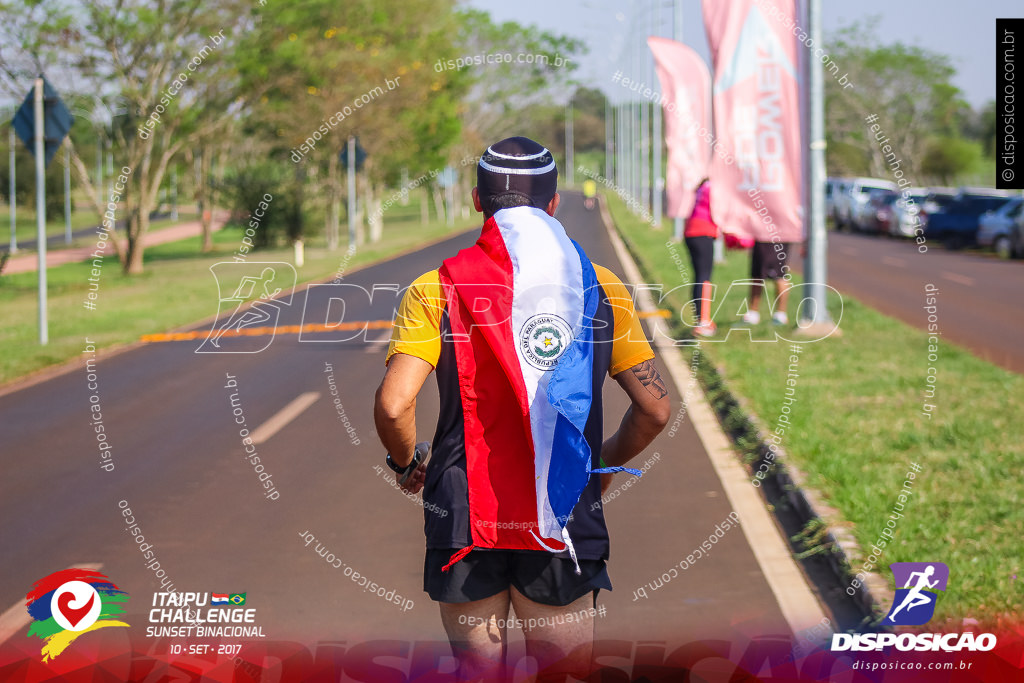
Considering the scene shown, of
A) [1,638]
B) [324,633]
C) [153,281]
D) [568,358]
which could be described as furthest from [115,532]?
[153,281]

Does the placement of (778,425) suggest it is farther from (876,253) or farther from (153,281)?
(876,253)

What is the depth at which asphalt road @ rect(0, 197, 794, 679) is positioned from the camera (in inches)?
194

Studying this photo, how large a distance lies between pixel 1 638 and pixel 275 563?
4.35 feet

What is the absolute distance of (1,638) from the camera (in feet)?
15.1

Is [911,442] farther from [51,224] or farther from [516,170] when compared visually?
[51,224]

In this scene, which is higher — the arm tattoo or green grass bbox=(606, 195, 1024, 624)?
the arm tattoo

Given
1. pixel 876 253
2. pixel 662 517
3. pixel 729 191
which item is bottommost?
pixel 876 253

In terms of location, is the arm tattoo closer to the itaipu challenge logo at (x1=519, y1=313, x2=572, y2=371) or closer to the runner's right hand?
the itaipu challenge logo at (x1=519, y1=313, x2=572, y2=371)

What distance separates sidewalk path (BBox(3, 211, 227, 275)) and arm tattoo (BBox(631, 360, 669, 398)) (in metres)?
20.7

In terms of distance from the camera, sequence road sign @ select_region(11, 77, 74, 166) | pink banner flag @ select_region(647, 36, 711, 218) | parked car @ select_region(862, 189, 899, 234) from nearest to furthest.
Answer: road sign @ select_region(11, 77, 74, 166) → pink banner flag @ select_region(647, 36, 711, 218) → parked car @ select_region(862, 189, 899, 234)

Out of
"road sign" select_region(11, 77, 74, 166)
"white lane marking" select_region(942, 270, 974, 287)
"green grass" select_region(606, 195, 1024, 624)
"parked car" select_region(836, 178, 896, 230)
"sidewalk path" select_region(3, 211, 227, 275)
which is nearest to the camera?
"green grass" select_region(606, 195, 1024, 624)

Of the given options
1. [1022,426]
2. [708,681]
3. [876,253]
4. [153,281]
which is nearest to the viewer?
[708,681]

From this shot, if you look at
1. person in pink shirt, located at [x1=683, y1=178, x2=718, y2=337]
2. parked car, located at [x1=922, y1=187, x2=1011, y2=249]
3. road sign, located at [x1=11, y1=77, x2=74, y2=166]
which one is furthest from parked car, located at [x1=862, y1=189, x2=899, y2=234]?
road sign, located at [x1=11, y1=77, x2=74, y2=166]

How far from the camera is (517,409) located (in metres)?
2.83
